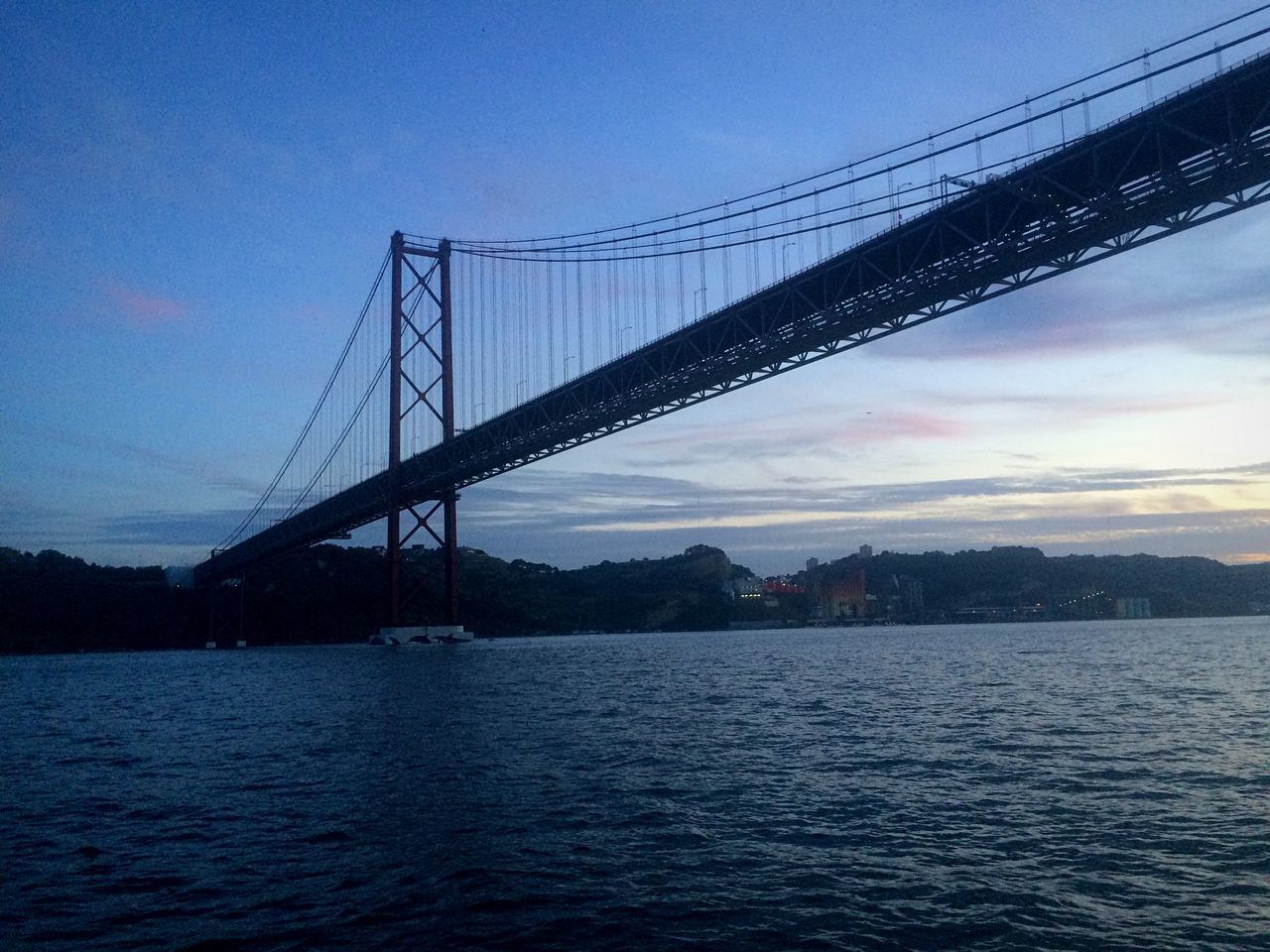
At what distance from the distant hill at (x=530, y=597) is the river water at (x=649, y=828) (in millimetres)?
→ 44912

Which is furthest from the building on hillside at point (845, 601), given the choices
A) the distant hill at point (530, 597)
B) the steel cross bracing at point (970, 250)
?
the steel cross bracing at point (970, 250)

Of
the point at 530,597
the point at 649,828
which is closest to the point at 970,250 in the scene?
the point at 649,828

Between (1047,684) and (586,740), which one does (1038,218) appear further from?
(586,740)

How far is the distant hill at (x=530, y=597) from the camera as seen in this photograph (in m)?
95.8

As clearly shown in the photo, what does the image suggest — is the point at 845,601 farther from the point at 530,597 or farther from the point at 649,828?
the point at 649,828

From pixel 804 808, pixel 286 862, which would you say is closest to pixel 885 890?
pixel 804 808

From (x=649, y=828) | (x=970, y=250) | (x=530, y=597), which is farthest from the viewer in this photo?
(x=530, y=597)

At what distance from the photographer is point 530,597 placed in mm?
117188

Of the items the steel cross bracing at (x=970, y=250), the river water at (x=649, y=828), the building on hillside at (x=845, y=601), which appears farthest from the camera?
the building on hillside at (x=845, y=601)

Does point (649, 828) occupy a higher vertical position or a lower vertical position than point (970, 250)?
lower

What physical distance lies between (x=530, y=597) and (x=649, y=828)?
108 metres

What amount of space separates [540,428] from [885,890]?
42492 millimetres

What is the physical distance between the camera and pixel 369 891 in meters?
8.55

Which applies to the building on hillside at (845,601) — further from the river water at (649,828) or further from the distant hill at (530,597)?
the river water at (649,828)
